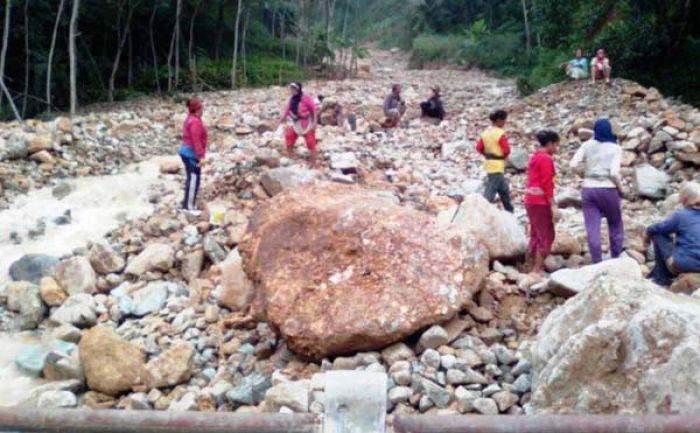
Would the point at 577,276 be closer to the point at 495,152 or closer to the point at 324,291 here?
the point at 324,291

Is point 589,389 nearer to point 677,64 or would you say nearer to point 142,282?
point 142,282

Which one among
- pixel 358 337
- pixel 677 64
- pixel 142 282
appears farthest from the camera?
pixel 677 64

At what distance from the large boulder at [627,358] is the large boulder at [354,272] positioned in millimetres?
1084

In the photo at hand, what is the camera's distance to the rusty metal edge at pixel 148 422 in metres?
1.67

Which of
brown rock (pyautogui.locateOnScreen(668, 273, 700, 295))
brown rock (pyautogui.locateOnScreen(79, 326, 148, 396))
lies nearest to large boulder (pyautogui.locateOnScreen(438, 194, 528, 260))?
brown rock (pyautogui.locateOnScreen(668, 273, 700, 295))

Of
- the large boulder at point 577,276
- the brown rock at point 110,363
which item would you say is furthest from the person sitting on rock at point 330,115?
the large boulder at point 577,276

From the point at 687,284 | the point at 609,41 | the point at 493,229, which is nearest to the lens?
the point at 687,284

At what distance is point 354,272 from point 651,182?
5303mm

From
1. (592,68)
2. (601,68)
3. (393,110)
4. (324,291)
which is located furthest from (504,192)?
(592,68)

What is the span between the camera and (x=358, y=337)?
14.5ft

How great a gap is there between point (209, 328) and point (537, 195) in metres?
3.02

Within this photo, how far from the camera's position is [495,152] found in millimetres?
6891

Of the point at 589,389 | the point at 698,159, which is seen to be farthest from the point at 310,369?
the point at 698,159

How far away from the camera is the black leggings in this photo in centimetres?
810
